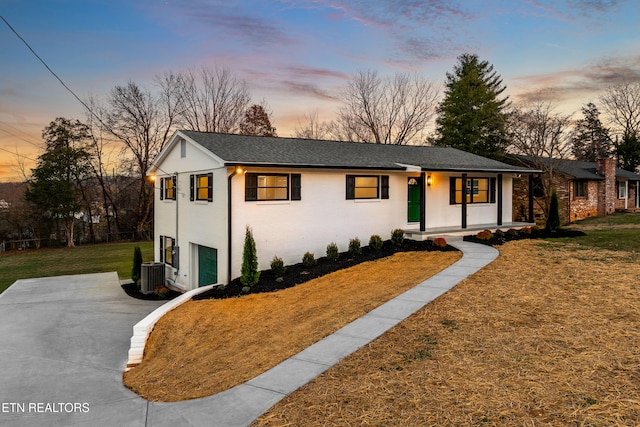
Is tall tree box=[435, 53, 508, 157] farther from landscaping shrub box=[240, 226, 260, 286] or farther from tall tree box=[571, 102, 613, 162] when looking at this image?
landscaping shrub box=[240, 226, 260, 286]

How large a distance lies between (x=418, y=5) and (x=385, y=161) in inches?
238

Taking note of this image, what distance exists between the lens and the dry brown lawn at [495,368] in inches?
153

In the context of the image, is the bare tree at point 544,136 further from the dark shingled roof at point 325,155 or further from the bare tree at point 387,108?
the bare tree at point 387,108

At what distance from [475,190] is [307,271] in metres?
9.72

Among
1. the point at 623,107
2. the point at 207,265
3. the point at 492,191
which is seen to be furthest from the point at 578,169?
the point at 207,265

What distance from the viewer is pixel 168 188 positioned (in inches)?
678

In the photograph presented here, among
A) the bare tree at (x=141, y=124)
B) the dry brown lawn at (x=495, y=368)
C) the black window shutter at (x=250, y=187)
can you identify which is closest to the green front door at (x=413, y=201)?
the black window shutter at (x=250, y=187)

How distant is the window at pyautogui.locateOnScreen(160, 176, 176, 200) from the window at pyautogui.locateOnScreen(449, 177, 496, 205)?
11.7 meters

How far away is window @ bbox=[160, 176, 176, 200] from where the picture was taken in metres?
16.3

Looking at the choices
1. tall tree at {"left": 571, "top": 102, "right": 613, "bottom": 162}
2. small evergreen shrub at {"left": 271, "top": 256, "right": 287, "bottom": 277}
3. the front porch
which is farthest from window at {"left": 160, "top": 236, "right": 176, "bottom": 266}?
tall tree at {"left": 571, "top": 102, "right": 613, "bottom": 162}

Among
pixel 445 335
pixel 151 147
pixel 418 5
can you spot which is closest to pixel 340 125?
pixel 151 147

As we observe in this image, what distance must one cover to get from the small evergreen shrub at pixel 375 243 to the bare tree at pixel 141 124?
2715 centimetres

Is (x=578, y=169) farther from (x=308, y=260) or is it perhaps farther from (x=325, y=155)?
(x=308, y=260)

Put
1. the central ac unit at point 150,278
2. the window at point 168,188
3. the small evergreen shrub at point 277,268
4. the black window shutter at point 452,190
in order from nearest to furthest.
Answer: the small evergreen shrub at point 277,268 → the central ac unit at point 150,278 → the window at point 168,188 → the black window shutter at point 452,190
